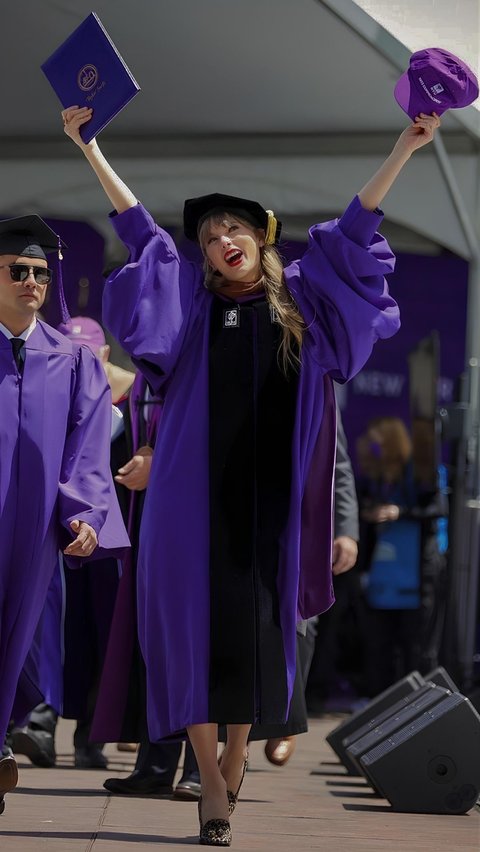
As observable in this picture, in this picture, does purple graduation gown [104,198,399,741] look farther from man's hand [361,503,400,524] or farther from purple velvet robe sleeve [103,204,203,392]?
man's hand [361,503,400,524]

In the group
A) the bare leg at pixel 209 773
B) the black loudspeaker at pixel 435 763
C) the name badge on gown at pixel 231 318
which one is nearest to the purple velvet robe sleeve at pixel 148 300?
the name badge on gown at pixel 231 318

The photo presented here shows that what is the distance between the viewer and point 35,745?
696 cm

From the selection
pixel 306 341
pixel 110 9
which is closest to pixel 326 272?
pixel 306 341

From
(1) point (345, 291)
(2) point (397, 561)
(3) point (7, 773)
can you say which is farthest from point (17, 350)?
(2) point (397, 561)

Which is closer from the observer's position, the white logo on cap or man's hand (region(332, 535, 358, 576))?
the white logo on cap

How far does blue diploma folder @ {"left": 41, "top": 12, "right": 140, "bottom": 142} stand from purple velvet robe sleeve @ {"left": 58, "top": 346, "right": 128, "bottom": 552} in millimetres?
853

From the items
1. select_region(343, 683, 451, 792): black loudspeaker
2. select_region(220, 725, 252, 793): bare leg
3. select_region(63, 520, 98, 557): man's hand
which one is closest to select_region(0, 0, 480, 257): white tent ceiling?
select_region(343, 683, 451, 792): black loudspeaker

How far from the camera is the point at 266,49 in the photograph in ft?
32.1

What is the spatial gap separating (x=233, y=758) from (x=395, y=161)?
1.85 metres

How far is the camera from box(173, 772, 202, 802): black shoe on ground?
18.7 ft

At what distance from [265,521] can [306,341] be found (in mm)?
561

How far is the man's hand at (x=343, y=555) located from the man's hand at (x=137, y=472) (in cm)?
92

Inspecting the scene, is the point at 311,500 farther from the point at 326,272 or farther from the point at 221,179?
the point at 221,179

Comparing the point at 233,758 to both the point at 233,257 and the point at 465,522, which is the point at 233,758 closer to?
the point at 233,257
